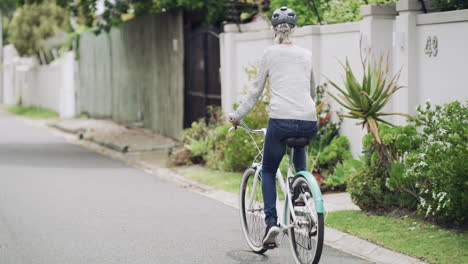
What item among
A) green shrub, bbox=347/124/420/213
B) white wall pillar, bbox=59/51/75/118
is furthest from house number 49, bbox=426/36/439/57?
white wall pillar, bbox=59/51/75/118

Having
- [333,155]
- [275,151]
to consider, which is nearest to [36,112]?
[333,155]

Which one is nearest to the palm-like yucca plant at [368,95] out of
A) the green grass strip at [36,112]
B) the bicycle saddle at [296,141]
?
the bicycle saddle at [296,141]

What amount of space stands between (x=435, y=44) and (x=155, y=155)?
8.17 m

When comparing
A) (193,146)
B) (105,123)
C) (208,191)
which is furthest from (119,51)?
(208,191)

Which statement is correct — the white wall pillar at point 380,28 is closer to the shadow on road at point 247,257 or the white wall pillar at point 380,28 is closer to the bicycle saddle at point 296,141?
the shadow on road at point 247,257

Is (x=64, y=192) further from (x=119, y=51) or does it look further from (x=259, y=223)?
(x=119, y=51)

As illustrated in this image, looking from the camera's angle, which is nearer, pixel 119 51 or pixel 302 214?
pixel 302 214

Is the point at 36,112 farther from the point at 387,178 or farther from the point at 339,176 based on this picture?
the point at 387,178

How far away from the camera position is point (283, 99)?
6.69 m

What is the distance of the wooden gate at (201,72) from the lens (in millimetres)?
16328

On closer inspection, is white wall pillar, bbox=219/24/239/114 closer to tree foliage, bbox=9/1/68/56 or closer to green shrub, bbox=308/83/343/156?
green shrub, bbox=308/83/343/156

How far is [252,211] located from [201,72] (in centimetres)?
983

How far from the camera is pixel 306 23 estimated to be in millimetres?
14414

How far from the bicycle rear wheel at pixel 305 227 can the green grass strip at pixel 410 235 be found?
1.06 m
